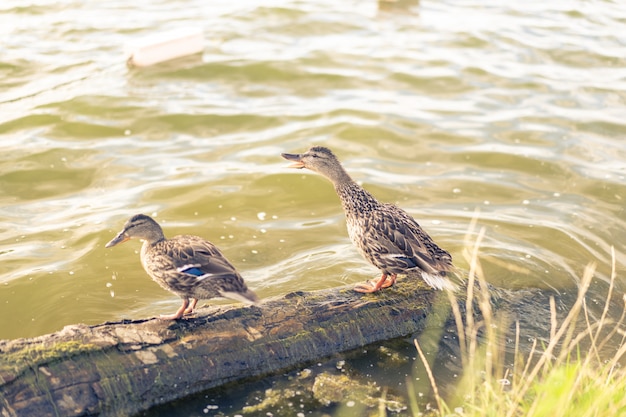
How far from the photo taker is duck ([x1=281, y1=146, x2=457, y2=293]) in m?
5.93

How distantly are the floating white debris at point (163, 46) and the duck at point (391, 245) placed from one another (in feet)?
25.7

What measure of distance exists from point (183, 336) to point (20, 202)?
15.9 feet

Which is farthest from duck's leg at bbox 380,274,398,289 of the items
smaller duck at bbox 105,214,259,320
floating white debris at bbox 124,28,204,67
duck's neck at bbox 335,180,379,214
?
floating white debris at bbox 124,28,204,67

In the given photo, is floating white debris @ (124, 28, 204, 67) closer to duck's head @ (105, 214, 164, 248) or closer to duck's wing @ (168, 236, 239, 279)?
duck's head @ (105, 214, 164, 248)

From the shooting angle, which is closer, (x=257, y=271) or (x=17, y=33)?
(x=257, y=271)

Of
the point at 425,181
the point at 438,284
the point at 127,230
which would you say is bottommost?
the point at 425,181

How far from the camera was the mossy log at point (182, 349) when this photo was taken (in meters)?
4.73

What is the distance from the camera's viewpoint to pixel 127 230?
5.95 metres

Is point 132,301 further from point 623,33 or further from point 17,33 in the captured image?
point 623,33

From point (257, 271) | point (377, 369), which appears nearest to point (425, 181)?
point (257, 271)

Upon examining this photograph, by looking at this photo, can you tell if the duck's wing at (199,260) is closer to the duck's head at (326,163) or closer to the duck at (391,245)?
the duck at (391,245)

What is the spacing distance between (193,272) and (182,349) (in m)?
0.54

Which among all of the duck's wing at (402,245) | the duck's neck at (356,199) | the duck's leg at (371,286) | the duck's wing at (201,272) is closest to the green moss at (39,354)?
the duck's wing at (201,272)

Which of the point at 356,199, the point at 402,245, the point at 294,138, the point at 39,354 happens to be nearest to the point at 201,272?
the point at 39,354
